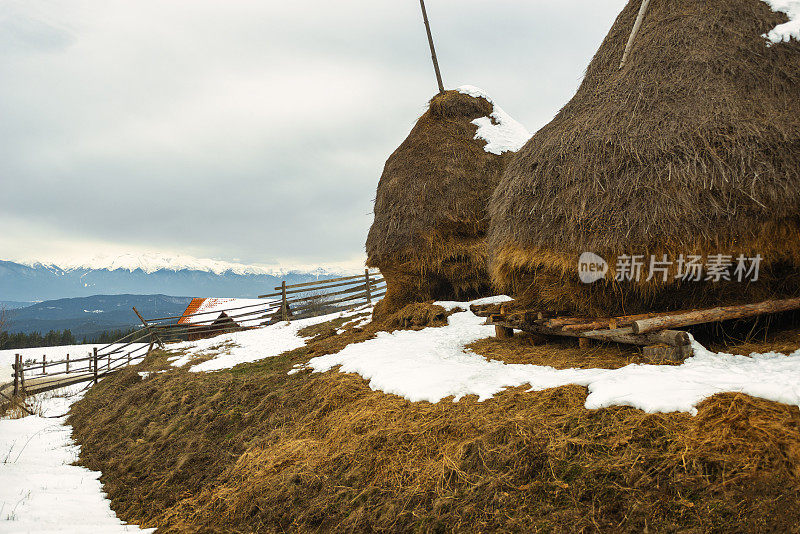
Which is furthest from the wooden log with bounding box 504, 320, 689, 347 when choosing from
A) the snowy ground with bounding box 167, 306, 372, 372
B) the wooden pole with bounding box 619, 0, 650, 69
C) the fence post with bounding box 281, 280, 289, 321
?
the fence post with bounding box 281, 280, 289, 321

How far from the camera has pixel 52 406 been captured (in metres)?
10.6

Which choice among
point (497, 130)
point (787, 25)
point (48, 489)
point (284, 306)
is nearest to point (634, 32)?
point (787, 25)

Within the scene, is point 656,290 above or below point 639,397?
above

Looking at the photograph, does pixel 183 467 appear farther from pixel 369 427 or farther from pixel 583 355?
pixel 583 355

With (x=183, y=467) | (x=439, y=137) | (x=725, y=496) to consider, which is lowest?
(x=183, y=467)

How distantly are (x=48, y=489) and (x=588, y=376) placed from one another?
5.70 m

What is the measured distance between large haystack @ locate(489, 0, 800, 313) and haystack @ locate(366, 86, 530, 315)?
150 inches

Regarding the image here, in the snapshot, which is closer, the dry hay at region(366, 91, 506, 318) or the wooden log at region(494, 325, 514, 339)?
the wooden log at region(494, 325, 514, 339)

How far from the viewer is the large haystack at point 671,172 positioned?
404cm

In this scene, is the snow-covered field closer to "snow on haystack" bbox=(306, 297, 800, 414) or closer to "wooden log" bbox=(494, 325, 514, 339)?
"snow on haystack" bbox=(306, 297, 800, 414)

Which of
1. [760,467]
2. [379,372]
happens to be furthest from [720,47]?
[379,372]

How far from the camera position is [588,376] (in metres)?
3.70

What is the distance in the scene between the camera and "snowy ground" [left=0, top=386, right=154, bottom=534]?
11.4 feet

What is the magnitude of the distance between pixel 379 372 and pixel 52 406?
34.5 feet
